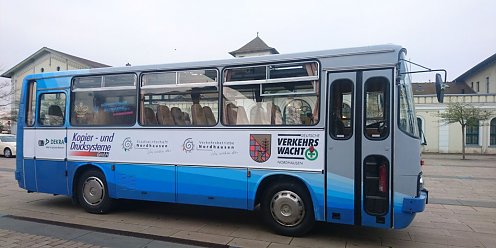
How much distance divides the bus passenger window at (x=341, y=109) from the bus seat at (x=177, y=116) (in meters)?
2.78

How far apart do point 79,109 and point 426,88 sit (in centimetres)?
4266

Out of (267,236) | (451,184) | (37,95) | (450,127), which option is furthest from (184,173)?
(450,127)

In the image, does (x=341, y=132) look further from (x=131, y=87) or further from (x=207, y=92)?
(x=131, y=87)

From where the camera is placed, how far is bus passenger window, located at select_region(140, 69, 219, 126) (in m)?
6.87

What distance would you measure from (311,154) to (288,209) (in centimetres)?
100

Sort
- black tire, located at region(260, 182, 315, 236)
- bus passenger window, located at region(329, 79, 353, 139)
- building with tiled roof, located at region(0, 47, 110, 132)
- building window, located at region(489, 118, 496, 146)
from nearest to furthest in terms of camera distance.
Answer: bus passenger window, located at region(329, 79, 353, 139) → black tire, located at region(260, 182, 315, 236) → building window, located at region(489, 118, 496, 146) → building with tiled roof, located at region(0, 47, 110, 132)

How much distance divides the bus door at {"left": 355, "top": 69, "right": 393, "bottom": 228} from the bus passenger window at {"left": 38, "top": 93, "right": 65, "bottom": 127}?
6.25 meters

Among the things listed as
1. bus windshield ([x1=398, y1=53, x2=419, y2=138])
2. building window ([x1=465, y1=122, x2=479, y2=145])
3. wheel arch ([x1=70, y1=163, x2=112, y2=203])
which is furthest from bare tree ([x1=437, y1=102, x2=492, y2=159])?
wheel arch ([x1=70, y1=163, x2=112, y2=203])

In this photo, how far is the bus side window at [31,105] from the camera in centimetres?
843

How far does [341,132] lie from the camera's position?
5.91m

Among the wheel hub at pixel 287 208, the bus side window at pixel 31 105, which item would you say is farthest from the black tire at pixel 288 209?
the bus side window at pixel 31 105

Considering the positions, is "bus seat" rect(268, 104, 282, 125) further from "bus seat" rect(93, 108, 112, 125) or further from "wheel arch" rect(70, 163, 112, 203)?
"wheel arch" rect(70, 163, 112, 203)

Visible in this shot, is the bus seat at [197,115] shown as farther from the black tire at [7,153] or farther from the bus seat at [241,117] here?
the black tire at [7,153]

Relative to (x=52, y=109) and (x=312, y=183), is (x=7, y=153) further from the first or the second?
(x=312, y=183)
